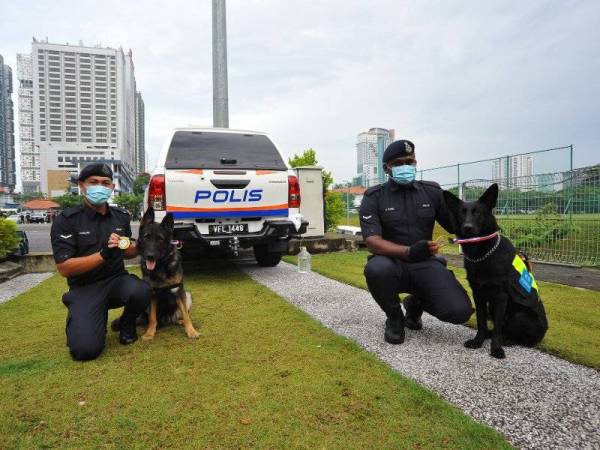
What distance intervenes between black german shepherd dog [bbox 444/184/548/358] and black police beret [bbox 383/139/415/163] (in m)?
0.63

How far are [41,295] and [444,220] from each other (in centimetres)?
516

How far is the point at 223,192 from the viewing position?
5211 millimetres

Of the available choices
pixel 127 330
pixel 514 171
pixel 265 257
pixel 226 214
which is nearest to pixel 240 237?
pixel 226 214

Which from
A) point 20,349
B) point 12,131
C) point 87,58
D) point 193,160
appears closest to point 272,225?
point 193,160

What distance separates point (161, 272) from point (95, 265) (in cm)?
55

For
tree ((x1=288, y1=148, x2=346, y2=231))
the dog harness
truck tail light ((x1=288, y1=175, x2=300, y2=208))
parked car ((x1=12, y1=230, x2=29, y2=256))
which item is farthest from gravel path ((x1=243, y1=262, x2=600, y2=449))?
tree ((x1=288, y1=148, x2=346, y2=231))

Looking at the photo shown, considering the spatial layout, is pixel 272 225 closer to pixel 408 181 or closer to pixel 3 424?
pixel 408 181

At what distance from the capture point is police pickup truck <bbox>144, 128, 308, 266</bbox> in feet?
16.5

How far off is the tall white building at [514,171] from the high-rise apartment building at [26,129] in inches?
6166

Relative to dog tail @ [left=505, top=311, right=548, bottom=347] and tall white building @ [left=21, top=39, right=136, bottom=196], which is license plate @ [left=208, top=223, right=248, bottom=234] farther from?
tall white building @ [left=21, top=39, right=136, bottom=196]

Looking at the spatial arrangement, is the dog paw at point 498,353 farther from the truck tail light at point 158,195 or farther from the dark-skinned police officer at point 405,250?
the truck tail light at point 158,195

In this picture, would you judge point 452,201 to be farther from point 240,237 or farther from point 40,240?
point 40,240

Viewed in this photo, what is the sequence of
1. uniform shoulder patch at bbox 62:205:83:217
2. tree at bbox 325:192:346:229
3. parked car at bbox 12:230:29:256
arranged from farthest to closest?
tree at bbox 325:192:346:229, parked car at bbox 12:230:29:256, uniform shoulder patch at bbox 62:205:83:217

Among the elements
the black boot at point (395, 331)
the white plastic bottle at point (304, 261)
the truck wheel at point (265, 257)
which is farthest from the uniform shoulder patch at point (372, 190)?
the truck wheel at point (265, 257)
